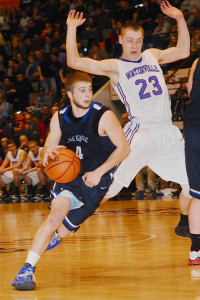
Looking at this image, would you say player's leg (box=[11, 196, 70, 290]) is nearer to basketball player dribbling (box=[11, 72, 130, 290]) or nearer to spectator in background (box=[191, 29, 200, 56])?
basketball player dribbling (box=[11, 72, 130, 290])

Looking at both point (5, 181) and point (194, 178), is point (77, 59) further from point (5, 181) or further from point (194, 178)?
point (5, 181)

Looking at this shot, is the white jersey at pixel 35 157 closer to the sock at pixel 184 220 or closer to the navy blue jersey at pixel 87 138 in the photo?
the sock at pixel 184 220

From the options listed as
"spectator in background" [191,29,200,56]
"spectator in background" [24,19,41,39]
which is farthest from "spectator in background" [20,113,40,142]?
"spectator in background" [24,19,41,39]

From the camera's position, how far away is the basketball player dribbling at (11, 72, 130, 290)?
16.0ft

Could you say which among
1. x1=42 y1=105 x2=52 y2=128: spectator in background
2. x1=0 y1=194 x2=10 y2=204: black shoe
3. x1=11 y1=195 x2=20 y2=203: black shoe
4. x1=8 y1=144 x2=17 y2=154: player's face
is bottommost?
x1=0 y1=194 x2=10 y2=204: black shoe

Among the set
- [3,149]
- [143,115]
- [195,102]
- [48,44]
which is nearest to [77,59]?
[143,115]

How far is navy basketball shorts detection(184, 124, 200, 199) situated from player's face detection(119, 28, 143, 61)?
40.0 inches

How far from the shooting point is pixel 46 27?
2036 cm

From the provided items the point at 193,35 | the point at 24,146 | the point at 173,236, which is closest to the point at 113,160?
the point at 173,236

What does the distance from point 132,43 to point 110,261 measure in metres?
1.96

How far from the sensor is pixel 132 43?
19.6ft

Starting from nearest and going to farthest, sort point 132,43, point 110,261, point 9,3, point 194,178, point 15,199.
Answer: point 194,178 < point 110,261 < point 132,43 < point 15,199 < point 9,3

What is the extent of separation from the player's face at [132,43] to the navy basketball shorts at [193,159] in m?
1.02

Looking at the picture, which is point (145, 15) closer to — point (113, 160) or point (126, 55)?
point (126, 55)
